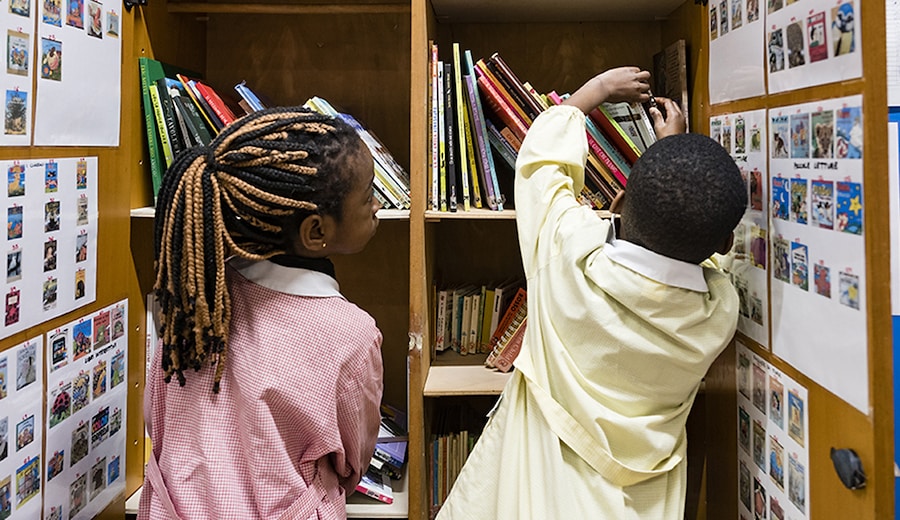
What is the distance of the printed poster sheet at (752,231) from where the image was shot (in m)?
1.11

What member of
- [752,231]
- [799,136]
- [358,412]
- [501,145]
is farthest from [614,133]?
[358,412]

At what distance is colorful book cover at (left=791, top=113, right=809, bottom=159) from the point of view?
0.96 metres

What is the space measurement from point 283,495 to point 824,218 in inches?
32.6

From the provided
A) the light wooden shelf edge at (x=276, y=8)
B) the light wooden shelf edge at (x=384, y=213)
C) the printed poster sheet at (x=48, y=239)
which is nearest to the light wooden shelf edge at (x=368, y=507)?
the printed poster sheet at (x=48, y=239)

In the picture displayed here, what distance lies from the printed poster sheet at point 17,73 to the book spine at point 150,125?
1.33ft

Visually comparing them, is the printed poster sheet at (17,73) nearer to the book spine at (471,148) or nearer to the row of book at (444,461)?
the book spine at (471,148)

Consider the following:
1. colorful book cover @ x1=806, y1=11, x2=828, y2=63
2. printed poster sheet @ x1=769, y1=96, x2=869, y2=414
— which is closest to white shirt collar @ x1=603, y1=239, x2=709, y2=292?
printed poster sheet @ x1=769, y1=96, x2=869, y2=414

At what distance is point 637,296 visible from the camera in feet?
3.55

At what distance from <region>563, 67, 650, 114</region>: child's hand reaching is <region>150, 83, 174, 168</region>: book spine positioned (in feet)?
2.74

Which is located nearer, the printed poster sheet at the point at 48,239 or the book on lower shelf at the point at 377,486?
the printed poster sheet at the point at 48,239

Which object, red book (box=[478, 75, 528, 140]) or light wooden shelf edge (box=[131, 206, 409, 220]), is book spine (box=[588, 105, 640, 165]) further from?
light wooden shelf edge (box=[131, 206, 409, 220])

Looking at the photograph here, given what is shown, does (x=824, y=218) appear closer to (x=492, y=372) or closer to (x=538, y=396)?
(x=538, y=396)

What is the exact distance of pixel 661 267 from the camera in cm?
108

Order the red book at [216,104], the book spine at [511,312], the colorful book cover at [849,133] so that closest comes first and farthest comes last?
1. the colorful book cover at [849,133]
2. the red book at [216,104]
3. the book spine at [511,312]
